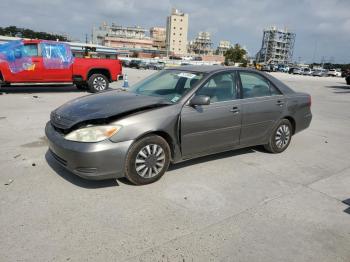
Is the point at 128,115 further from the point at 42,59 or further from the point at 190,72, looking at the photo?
the point at 42,59

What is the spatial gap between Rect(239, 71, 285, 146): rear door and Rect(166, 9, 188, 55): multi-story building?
141 metres

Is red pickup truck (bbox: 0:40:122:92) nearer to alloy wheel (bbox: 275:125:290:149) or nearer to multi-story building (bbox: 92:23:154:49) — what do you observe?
alloy wheel (bbox: 275:125:290:149)

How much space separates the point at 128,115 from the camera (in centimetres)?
388

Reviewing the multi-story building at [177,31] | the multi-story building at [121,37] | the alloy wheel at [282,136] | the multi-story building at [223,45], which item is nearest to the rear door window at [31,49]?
the alloy wheel at [282,136]

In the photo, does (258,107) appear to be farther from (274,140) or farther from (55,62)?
(55,62)

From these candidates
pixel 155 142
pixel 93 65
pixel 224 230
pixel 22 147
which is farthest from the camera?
pixel 93 65

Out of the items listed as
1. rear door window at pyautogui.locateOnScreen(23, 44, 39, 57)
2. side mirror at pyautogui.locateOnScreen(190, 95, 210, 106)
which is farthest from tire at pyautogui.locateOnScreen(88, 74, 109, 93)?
side mirror at pyautogui.locateOnScreen(190, 95, 210, 106)

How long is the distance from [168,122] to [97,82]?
357 inches

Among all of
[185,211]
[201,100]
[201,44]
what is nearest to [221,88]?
[201,100]

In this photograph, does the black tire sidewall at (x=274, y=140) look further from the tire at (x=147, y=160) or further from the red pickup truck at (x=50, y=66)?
the red pickup truck at (x=50, y=66)

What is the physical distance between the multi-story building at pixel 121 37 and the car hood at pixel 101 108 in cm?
12574

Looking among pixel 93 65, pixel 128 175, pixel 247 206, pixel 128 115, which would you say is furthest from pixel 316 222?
pixel 93 65

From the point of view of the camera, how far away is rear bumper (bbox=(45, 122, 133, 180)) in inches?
142

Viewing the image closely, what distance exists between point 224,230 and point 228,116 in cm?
200
